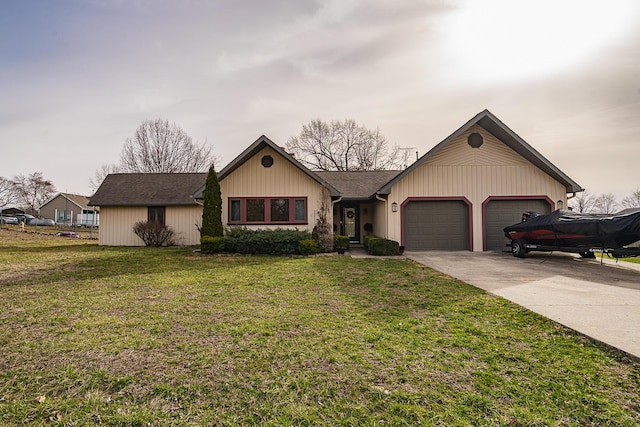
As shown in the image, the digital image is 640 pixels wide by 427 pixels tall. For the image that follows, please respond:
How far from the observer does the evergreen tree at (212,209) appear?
45.6 feet

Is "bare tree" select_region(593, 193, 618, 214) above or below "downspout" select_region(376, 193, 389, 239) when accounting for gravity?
above

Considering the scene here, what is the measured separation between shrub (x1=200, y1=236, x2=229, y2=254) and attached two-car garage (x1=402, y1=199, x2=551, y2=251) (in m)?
7.79

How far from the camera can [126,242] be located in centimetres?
1769

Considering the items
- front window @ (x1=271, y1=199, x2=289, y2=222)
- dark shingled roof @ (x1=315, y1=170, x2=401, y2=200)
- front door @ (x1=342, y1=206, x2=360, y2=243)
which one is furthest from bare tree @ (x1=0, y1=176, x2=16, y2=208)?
front door @ (x1=342, y1=206, x2=360, y2=243)

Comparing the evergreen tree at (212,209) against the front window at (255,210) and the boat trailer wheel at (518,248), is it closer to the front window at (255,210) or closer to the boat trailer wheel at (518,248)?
the front window at (255,210)

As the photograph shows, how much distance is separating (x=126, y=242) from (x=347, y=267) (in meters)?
13.9

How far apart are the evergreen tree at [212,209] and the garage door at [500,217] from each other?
37.3ft

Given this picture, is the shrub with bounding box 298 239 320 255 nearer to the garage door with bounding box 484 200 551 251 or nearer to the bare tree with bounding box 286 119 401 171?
the garage door with bounding box 484 200 551 251

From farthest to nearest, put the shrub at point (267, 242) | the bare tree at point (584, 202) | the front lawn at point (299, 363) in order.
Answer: the bare tree at point (584, 202) < the shrub at point (267, 242) < the front lawn at point (299, 363)

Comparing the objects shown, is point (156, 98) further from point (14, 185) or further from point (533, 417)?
point (14, 185)

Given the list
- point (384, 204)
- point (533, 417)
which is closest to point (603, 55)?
point (384, 204)

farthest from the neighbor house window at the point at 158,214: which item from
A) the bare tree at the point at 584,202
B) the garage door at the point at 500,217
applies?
the bare tree at the point at 584,202

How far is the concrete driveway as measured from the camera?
13.9 ft

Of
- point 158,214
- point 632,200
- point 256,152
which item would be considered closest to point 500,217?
point 256,152
